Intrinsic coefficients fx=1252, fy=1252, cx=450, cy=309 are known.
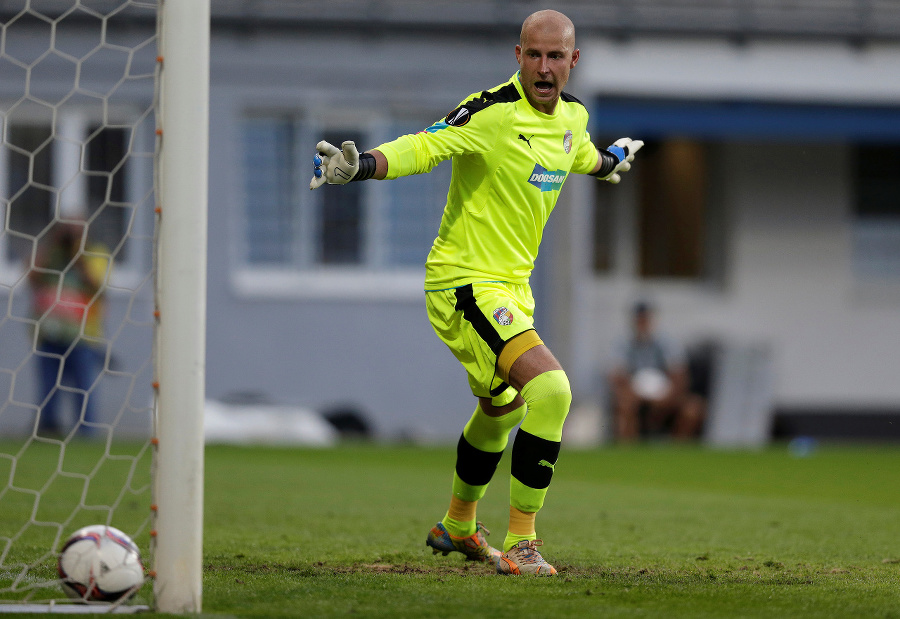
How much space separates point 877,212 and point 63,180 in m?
11.3

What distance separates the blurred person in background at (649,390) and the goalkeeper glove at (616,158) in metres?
9.03

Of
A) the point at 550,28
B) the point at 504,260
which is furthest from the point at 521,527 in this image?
the point at 550,28

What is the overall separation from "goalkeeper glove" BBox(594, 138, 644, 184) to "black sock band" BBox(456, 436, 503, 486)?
4.49 feet

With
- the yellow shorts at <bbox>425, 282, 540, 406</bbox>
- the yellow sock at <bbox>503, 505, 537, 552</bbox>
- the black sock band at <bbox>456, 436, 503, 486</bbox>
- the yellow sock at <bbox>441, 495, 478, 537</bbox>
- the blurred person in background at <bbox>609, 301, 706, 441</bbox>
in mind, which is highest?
the yellow shorts at <bbox>425, 282, 540, 406</bbox>

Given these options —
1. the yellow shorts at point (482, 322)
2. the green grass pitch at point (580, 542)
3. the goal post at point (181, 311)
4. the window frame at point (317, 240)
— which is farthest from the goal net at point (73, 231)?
the goal post at point (181, 311)

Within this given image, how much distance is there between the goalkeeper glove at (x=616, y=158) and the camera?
18.6 ft

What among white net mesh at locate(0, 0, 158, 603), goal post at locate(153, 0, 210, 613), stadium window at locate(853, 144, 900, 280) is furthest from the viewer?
stadium window at locate(853, 144, 900, 280)

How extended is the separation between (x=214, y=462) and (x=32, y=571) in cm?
638

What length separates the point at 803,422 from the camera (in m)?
17.7

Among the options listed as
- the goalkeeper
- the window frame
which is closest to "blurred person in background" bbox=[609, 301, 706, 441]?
the window frame

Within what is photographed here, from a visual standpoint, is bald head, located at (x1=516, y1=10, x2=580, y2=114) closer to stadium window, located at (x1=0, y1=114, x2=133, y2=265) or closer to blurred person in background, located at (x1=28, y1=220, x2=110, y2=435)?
blurred person in background, located at (x1=28, y1=220, x2=110, y2=435)

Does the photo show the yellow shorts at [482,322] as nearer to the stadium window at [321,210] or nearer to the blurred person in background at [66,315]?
the blurred person in background at [66,315]

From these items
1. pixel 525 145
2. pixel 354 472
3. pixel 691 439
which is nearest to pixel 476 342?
pixel 525 145

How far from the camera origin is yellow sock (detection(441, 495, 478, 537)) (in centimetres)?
524
